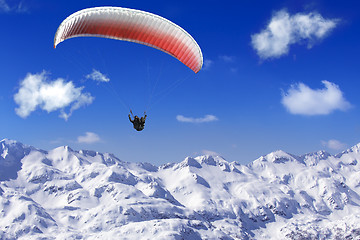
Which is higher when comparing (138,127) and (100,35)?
(100,35)

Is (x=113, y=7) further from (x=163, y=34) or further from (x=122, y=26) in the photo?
(x=163, y=34)

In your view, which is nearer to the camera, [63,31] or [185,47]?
[63,31]

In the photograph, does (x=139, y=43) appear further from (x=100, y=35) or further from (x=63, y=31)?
(x=63, y=31)

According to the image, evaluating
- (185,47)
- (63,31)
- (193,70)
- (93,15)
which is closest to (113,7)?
(93,15)

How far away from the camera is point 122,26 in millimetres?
34062

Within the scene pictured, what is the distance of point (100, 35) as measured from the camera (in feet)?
114

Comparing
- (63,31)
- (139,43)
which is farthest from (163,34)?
(63,31)

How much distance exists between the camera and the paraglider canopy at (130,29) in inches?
1268

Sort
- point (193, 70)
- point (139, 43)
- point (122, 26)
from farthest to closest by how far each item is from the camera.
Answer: point (193, 70) < point (139, 43) < point (122, 26)

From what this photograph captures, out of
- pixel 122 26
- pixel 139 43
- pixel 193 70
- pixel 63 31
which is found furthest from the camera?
pixel 193 70

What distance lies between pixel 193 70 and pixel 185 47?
3.61 m

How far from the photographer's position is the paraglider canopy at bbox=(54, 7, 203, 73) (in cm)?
3222

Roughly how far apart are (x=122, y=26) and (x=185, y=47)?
6.97 meters

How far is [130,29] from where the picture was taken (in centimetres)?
3441
